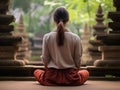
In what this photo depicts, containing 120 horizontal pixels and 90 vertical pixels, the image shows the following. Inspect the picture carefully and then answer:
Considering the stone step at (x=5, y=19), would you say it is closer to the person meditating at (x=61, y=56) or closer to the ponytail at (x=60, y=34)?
the person meditating at (x=61, y=56)

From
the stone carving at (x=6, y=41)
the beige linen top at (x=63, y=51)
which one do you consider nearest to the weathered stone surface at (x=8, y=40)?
the stone carving at (x=6, y=41)

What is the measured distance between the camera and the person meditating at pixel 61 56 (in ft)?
24.3

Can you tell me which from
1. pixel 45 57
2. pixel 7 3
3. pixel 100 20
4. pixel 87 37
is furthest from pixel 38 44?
pixel 45 57

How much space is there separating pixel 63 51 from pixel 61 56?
0.11 meters

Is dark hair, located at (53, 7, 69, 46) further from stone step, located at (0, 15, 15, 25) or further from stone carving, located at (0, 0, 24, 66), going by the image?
stone step, located at (0, 15, 15, 25)

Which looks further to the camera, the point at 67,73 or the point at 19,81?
the point at 19,81

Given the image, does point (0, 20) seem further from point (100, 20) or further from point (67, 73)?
point (100, 20)

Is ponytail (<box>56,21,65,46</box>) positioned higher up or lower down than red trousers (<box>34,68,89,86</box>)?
higher up

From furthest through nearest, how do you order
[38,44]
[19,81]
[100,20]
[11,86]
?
[38,44], [100,20], [19,81], [11,86]

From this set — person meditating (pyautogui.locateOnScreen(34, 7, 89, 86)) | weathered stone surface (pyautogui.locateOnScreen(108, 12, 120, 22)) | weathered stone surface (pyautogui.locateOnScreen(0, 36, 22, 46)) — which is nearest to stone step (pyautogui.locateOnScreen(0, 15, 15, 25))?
weathered stone surface (pyautogui.locateOnScreen(0, 36, 22, 46))

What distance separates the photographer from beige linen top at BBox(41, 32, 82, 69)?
7.43 metres

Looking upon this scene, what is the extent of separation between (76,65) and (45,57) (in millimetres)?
636

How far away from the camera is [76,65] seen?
7531 mm

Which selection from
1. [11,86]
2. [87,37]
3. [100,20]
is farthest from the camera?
[87,37]
